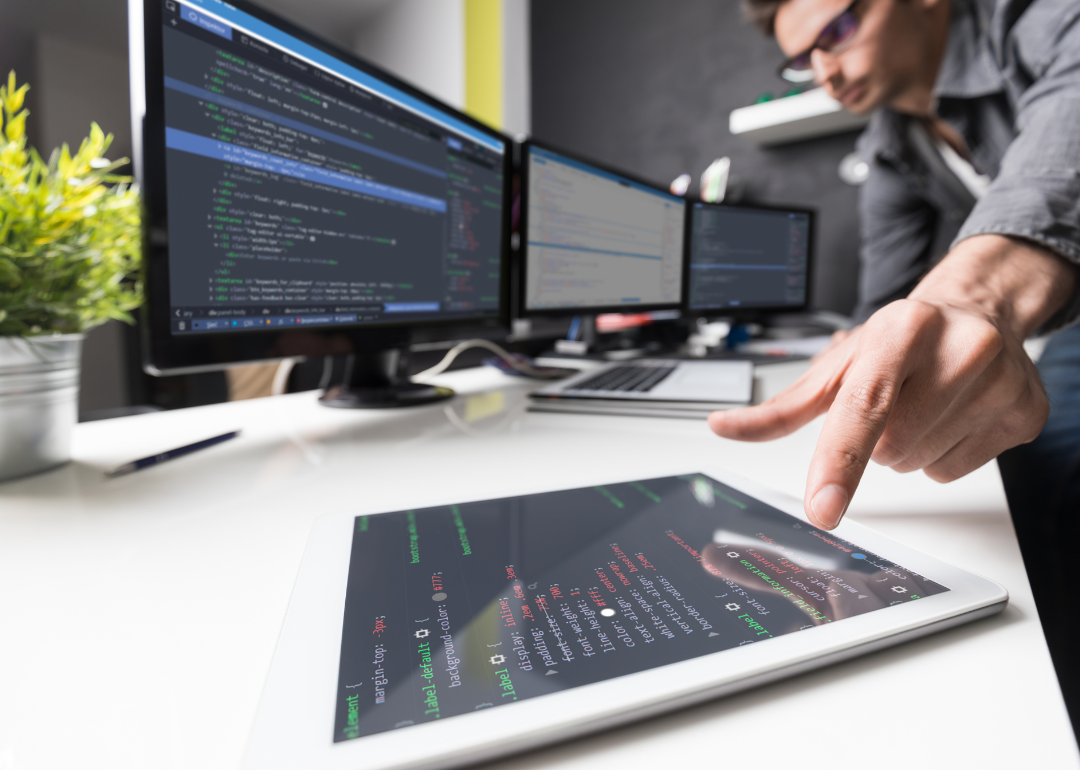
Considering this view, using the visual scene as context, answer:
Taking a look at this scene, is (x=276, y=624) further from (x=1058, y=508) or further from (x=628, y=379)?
(x=1058, y=508)

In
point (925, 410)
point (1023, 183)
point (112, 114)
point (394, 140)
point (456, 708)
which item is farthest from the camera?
point (112, 114)

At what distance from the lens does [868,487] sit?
1.38 ft

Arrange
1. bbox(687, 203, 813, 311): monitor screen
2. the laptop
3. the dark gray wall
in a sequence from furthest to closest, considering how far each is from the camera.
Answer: the dark gray wall
bbox(687, 203, 813, 311): monitor screen
the laptop

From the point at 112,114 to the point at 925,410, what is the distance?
8.57 ft

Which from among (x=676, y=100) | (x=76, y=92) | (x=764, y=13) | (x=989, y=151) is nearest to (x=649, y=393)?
(x=989, y=151)

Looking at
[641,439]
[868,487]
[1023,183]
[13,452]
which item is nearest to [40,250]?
[13,452]

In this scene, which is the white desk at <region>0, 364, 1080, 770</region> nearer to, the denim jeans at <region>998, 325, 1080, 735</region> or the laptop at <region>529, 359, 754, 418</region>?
the laptop at <region>529, 359, 754, 418</region>

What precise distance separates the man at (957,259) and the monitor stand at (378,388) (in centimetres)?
49

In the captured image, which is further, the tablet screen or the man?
the man

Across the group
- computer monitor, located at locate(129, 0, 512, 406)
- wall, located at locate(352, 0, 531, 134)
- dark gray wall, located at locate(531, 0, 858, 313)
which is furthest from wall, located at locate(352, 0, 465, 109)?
computer monitor, located at locate(129, 0, 512, 406)

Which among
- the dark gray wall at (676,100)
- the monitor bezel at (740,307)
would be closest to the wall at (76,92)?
the dark gray wall at (676,100)

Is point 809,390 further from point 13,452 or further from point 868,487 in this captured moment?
point 13,452

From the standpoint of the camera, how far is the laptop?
26.3 inches

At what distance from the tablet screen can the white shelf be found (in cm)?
172
